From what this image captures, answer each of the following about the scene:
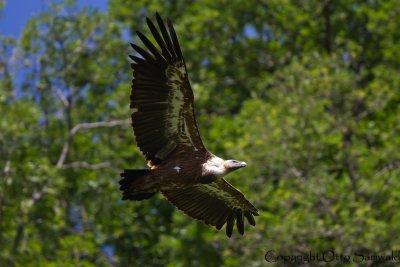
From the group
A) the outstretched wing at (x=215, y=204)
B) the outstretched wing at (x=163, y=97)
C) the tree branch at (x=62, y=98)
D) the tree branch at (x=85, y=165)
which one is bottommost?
the outstretched wing at (x=215, y=204)

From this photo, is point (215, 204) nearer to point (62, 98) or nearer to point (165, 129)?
point (165, 129)

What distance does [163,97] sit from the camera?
11398mm

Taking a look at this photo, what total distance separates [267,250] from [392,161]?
124 inches

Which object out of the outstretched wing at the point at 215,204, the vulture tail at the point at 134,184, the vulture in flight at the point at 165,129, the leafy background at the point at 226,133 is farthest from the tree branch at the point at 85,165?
the vulture tail at the point at 134,184

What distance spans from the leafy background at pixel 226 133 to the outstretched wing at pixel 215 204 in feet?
16.3

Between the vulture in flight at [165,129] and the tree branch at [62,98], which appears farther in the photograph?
the tree branch at [62,98]

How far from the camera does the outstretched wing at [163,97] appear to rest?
37.1 feet

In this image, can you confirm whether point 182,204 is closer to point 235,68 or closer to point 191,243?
point 191,243

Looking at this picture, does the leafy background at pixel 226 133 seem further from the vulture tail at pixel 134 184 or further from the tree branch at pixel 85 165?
the vulture tail at pixel 134 184

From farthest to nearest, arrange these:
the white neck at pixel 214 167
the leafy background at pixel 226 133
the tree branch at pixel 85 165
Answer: the tree branch at pixel 85 165
the leafy background at pixel 226 133
the white neck at pixel 214 167

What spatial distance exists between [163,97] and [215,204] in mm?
1809

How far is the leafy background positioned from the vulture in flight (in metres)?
6.28

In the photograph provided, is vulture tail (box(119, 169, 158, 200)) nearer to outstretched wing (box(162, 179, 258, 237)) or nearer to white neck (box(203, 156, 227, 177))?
white neck (box(203, 156, 227, 177))

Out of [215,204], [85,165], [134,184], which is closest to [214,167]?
[134,184]
